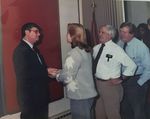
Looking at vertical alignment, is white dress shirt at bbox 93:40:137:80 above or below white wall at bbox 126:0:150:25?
below

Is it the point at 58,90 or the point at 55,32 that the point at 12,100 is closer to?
the point at 58,90

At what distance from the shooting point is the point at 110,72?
7.64 ft

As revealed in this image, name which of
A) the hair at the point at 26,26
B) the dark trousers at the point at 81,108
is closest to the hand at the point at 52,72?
the dark trousers at the point at 81,108

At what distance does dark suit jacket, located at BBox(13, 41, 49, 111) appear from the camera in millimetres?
2111

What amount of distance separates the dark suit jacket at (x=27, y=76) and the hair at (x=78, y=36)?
28 centimetres

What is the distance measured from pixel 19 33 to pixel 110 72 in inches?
27.8

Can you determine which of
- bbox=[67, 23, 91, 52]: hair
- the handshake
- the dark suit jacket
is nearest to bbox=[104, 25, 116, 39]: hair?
bbox=[67, 23, 91, 52]: hair

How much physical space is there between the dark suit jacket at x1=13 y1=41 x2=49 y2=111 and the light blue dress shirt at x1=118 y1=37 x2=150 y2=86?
2.18ft

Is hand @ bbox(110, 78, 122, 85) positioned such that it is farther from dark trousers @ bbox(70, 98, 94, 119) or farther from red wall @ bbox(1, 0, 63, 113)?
red wall @ bbox(1, 0, 63, 113)

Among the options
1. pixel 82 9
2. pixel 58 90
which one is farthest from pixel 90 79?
pixel 82 9

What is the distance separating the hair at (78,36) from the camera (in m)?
2.14

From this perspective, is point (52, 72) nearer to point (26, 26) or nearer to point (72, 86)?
point (72, 86)

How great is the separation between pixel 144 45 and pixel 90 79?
50 cm

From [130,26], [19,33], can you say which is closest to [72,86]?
[19,33]
